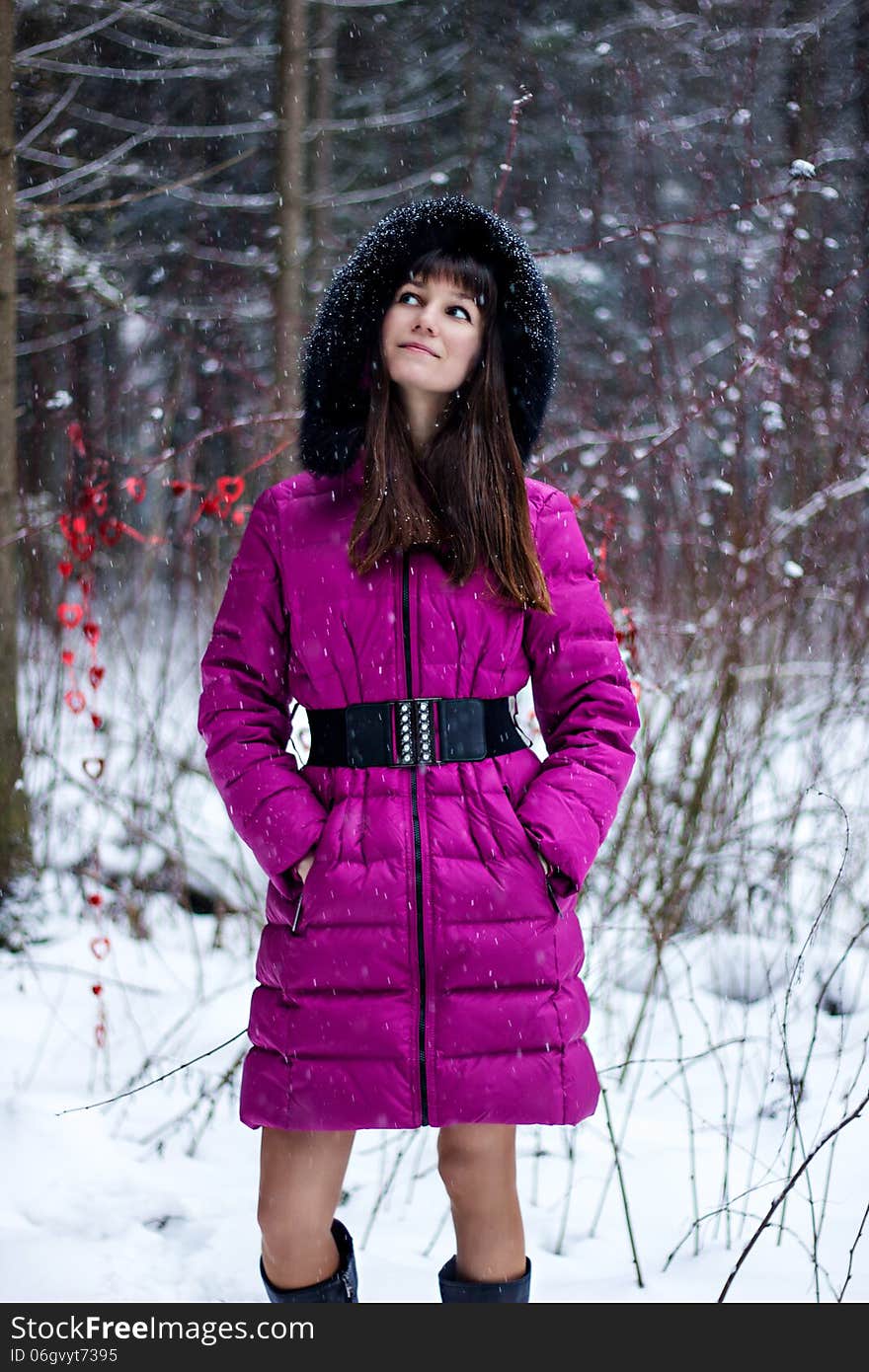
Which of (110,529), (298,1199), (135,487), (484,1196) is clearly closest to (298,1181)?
(298,1199)

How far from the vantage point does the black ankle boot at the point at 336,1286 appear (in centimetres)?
187

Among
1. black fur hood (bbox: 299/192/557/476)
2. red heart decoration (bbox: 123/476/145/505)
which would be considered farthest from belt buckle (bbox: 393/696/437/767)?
red heart decoration (bbox: 123/476/145/505)

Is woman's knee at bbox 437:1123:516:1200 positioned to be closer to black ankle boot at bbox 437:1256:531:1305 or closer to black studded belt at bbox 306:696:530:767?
black ankle boot at bbox 437:1256:531:1305

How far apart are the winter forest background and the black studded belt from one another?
66 cm

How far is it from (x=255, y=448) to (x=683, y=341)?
7.87m

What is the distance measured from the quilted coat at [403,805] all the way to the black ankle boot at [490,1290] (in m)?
0.34

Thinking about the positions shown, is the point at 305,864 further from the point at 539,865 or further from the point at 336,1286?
the point at 336,1286

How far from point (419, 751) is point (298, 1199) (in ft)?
2.49

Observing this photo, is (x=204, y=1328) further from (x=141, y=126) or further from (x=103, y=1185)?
(x=141, y=126)

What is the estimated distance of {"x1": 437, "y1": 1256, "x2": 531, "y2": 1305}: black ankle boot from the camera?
1.92 metres

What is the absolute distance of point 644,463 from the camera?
4867 millimetres

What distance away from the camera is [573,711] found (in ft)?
6.54

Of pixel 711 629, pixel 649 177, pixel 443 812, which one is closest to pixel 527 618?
pixel 443 812

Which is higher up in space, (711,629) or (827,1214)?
(711,629)
